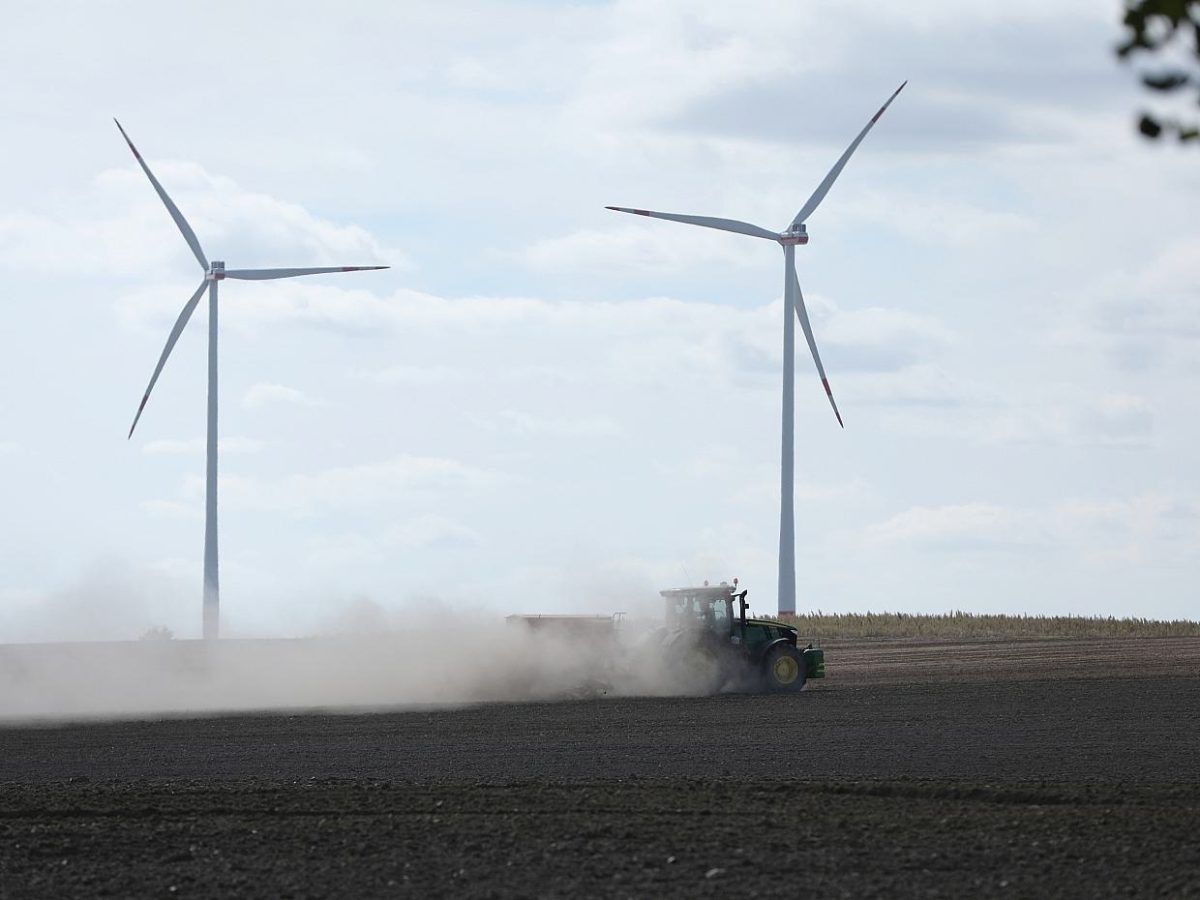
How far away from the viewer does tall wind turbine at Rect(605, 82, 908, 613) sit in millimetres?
60875

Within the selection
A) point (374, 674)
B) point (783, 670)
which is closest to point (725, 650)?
point (783, 670)

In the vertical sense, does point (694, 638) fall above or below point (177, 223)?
below

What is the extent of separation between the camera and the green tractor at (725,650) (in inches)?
1549

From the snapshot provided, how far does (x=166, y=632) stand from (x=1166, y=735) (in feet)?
118

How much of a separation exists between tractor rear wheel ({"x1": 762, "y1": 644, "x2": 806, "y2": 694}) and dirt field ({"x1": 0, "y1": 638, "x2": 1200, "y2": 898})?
14.7 ft

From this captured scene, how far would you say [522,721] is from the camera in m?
33.1

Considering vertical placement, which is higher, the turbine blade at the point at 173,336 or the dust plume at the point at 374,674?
the turbine blade at the point at 173,336

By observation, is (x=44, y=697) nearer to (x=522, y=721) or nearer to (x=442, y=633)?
(x=442, y=633)

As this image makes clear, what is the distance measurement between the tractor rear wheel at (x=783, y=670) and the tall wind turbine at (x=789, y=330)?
72.9ft

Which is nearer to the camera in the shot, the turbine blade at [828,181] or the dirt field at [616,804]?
the dirt field at [616,804]

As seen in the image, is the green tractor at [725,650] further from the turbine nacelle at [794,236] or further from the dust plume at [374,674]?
the turbine nacelle at [794,236]

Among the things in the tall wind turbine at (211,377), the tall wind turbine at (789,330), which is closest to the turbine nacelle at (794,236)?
the tall wind turbine at (789,330)

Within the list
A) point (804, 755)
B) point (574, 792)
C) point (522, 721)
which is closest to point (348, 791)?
point (574, 792)

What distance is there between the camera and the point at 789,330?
6172 centimetres
